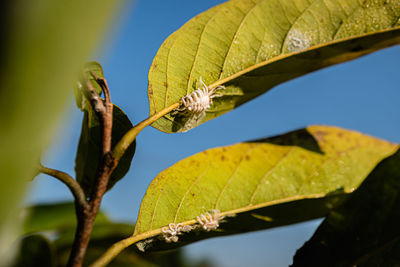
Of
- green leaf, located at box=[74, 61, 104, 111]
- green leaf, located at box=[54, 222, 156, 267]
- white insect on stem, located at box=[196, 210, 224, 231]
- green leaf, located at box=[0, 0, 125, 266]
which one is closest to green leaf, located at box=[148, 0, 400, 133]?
green leaf, located at box=[74, 61, 104, 111]

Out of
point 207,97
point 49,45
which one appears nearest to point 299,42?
point 207,97

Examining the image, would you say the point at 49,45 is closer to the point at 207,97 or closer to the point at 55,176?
the point at 55,176

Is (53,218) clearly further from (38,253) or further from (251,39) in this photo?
(251,39)

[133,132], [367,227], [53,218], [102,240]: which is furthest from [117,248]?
[53,218]

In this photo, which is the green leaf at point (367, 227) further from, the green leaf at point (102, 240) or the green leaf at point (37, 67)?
the green leaf at point (102, 240)

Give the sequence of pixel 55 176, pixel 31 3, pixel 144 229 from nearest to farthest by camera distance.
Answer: pixel 31 3 → pixel 55 176 → pixel 144 229

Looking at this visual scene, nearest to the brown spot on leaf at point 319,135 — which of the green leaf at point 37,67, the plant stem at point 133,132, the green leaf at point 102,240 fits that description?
the plant stem at point 133,132

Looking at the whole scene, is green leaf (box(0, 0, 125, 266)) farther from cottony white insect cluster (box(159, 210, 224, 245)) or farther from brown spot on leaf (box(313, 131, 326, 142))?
brown spot on leaf (box(313, 131, 326, 142))
